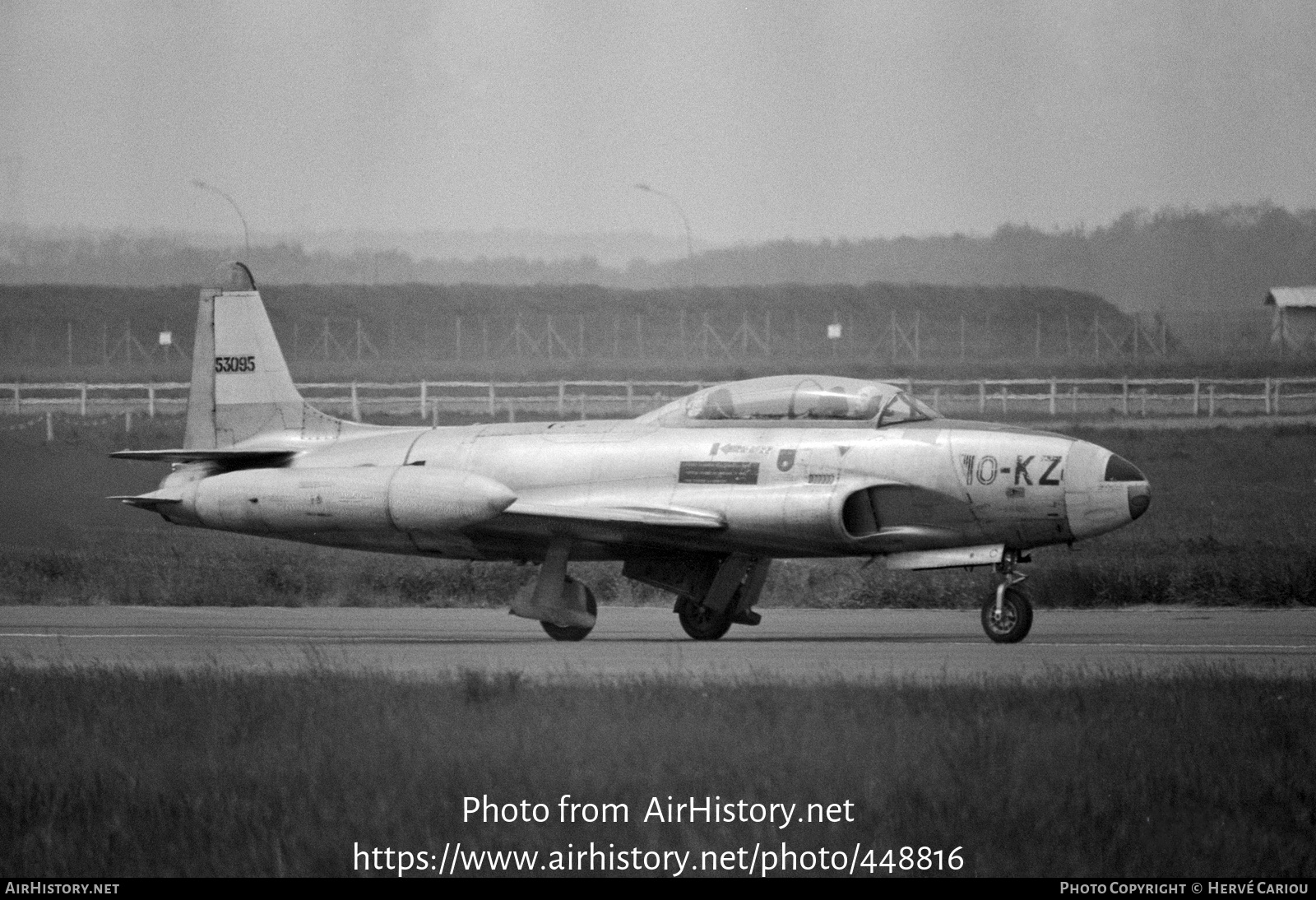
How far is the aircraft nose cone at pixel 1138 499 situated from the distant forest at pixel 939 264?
1377 inches

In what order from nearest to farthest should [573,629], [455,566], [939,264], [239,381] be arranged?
1. [573,629]
2. [239,381]
3. [455,566]
4. [939,264]

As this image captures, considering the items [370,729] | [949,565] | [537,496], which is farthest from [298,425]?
[370,729]

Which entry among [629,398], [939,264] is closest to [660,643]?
[629,398]

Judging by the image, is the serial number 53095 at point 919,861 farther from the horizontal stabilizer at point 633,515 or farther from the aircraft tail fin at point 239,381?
the aircraft tail fin at point 239,381

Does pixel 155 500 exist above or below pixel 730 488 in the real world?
below

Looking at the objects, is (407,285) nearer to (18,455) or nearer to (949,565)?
(18,455)

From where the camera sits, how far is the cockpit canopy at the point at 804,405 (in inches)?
651

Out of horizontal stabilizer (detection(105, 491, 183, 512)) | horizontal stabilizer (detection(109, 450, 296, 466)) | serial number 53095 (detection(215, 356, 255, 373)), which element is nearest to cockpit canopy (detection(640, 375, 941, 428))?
horizontal stabilizer (detection(109, 450, 296, 466))

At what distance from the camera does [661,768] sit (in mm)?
9477

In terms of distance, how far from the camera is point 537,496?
17.2 metres

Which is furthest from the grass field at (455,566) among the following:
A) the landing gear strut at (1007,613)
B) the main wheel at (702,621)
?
the landing gear strut at (1007,613)

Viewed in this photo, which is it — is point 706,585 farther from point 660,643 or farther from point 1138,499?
point 1138,499

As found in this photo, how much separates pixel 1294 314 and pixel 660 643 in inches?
1679

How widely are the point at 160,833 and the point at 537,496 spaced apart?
8863mm
